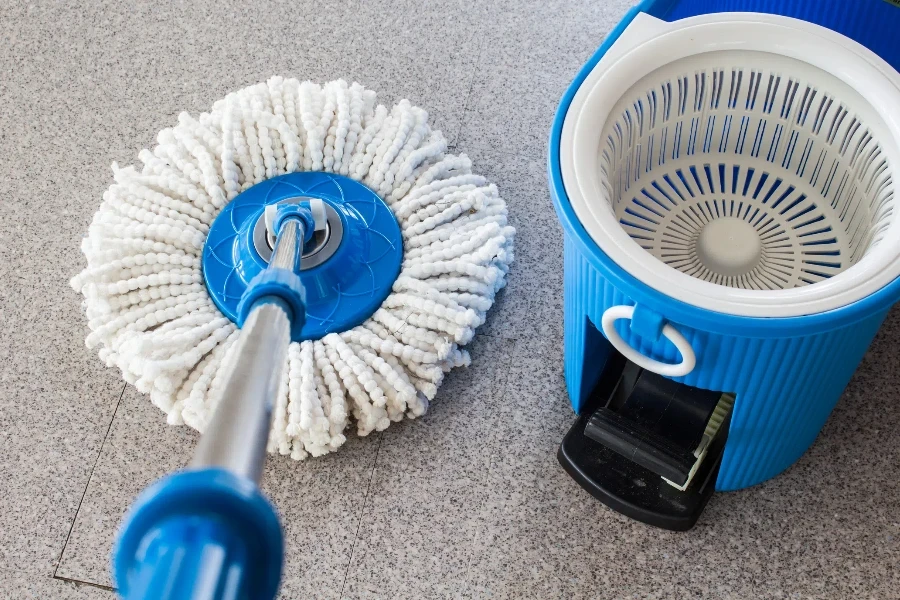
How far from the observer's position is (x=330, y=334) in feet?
3.75

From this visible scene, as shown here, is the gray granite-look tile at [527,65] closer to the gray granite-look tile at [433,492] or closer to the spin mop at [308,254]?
the spin mop at [308,254]

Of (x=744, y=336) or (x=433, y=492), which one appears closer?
(x=744, y=336)

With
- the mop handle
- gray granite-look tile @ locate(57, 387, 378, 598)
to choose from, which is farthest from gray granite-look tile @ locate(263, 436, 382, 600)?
the mop handle

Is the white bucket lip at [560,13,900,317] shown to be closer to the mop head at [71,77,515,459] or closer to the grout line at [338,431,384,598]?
the mop head at [71,77,515,459]

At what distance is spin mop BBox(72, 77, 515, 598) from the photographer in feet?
3.67

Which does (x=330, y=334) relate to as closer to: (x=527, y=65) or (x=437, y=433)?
(x=437, y=433)

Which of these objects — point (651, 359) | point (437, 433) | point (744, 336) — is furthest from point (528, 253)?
point (744, 336)

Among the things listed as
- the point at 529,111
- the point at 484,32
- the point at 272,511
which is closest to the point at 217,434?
the point at 272,511

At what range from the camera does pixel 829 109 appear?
3.31ft

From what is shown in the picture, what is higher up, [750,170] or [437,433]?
[750,170]

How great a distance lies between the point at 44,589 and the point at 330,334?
17.3 inches

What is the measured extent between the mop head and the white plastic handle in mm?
259

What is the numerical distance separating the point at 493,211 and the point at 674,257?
11.2 inches

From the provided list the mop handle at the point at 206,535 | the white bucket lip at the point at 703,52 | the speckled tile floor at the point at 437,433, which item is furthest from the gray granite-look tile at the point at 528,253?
the mop handle at the point at 206,535
